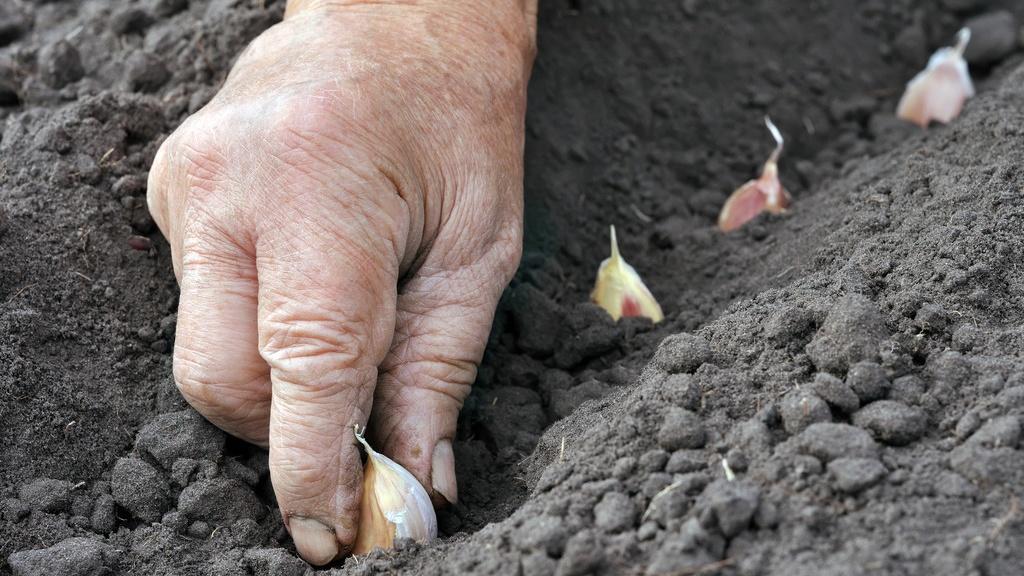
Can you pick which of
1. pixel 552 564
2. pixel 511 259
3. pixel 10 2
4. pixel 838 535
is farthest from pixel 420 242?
pixel 10 2

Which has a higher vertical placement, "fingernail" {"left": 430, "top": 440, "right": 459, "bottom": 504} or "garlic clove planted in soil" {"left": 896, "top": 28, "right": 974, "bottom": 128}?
"garlic clove planted in soil" {"left": 896, "top": 28, "right": 974, "bottom": 128}

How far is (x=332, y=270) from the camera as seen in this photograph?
79.7 inches

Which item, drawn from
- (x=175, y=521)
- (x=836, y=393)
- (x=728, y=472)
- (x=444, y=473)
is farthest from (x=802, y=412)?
(x=175, y=521)

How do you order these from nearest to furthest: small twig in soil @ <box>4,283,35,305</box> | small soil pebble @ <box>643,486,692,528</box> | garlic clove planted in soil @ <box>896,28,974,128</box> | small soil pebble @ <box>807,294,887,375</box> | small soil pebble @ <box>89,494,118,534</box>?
small soil pebble @ <box>643,486,692,528</box>, small soil pebble @ <box>807,294,887,375</box>, small soil pebble @ <box>89,494,118,534</box>, small twig in soil @ <box>4,283,35,305</box>, garlic clove planted in soil @ <box>896,28,974,128</box>

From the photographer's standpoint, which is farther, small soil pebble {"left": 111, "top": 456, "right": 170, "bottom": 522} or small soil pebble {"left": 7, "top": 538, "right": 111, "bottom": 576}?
small soil pebble {"left": 111, "top": 456, "right": 170, "bottom": 522}

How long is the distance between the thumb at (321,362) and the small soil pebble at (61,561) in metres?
0.37

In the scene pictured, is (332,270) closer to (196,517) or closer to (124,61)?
(196,517)

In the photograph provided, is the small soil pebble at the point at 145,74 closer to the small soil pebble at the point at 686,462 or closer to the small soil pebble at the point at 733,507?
the small soil pebble at the point at 686,462

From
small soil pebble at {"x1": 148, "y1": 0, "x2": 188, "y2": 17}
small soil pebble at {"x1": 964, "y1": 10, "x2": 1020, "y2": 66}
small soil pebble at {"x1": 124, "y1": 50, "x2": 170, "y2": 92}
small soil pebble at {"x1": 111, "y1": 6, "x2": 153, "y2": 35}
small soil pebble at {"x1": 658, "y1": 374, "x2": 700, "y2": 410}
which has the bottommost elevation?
small soil pebble at {"x1": 124, "y1": 50, "x2": 170, "y2": 92}

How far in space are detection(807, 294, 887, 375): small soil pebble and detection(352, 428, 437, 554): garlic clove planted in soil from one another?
0.82m

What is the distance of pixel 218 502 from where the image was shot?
2186mm

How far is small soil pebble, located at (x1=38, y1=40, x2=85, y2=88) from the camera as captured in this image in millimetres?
3057

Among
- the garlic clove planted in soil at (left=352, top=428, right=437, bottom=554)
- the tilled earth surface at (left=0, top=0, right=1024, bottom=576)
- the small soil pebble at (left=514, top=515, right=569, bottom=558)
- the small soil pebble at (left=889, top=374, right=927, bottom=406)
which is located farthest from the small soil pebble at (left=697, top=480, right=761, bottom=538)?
the garlic clove planted in soil at (left=352, top=428, right=437, bottom=554)

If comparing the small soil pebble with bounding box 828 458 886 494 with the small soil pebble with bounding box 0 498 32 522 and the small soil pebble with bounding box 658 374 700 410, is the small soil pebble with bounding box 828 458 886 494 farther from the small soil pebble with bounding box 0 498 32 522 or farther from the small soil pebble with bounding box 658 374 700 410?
the small soil pebble with bounding box 0 498 32 522
